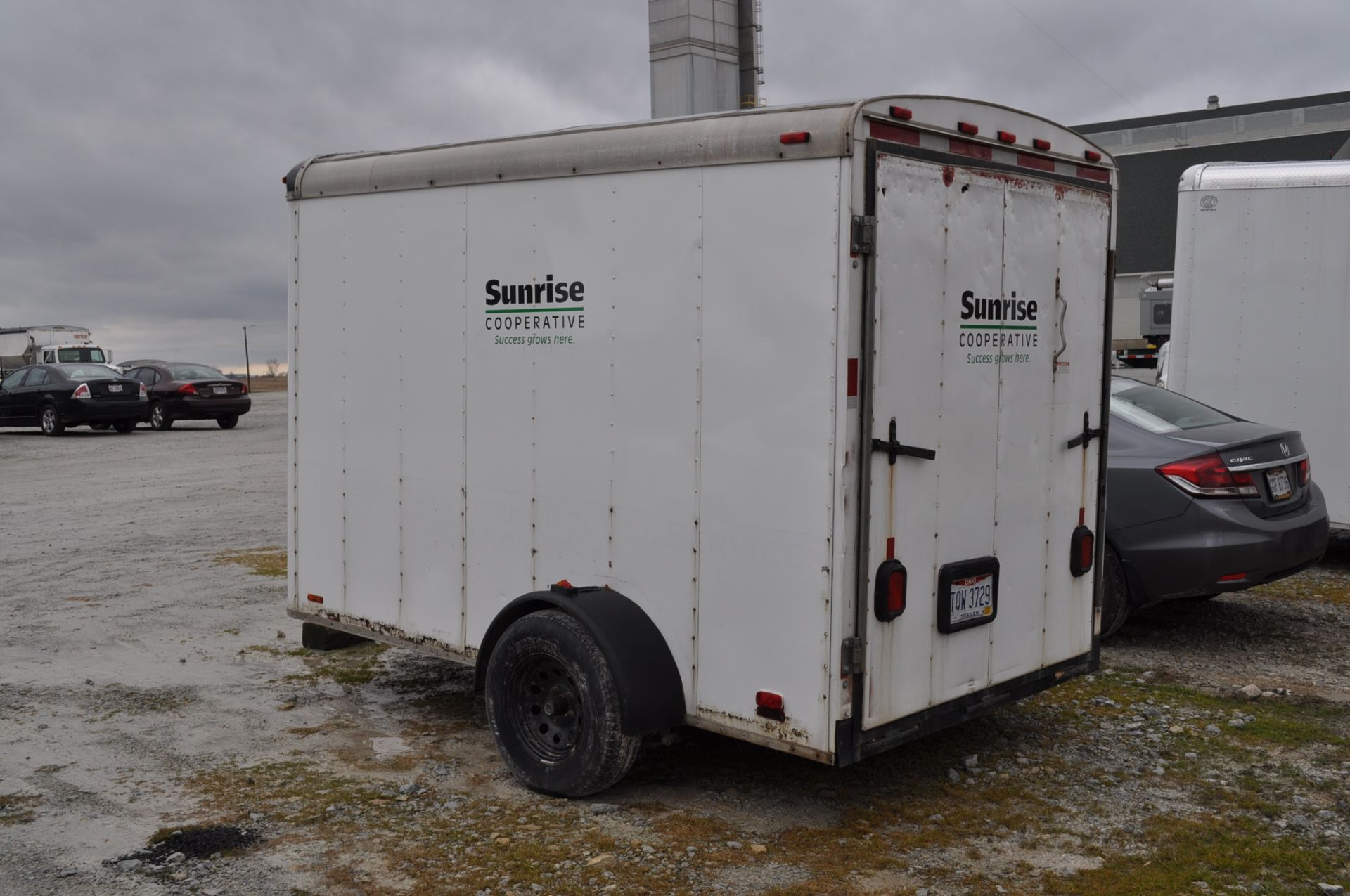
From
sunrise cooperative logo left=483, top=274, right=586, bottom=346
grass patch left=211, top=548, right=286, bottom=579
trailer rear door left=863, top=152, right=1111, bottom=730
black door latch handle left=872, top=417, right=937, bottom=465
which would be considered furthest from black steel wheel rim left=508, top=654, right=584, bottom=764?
grass patch left=211, top=548, right=286, bottom=579

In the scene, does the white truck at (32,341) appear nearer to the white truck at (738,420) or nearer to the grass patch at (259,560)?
the grass patch at (259,560)

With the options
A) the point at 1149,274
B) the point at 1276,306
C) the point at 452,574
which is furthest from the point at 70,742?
the point at 1149,274

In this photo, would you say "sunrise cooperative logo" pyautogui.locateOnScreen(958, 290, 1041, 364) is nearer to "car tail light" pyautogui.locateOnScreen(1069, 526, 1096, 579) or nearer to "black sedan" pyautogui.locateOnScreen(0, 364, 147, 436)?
"car tail light" pyautogui.locateOnScreen(1069, 526, 1096, 579)

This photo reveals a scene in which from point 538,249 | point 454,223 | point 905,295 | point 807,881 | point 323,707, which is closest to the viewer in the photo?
point 807,881

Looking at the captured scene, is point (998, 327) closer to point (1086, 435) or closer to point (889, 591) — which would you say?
point (1086, 435)

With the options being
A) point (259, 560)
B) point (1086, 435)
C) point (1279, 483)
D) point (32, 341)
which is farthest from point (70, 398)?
point (32, 341)

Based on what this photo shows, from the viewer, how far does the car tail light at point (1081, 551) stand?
18.8 feet

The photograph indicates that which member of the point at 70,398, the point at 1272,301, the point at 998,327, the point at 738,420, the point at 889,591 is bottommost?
the point at 889,591

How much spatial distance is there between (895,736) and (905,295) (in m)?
1.70

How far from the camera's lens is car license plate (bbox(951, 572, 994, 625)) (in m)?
5.01

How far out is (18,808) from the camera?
5.12 metres

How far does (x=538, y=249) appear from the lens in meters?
5.41

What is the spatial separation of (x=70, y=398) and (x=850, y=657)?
23.5 m

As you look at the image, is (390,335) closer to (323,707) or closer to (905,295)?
(323,707)
